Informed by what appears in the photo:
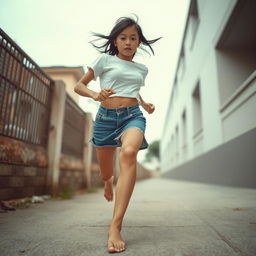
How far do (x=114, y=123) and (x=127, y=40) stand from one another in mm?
704

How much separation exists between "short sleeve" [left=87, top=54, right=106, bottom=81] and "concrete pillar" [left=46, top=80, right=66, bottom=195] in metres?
2.44

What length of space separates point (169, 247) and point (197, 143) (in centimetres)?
962

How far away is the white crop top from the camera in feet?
6.51

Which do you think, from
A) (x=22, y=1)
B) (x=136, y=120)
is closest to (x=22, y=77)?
(x=22, y=1)

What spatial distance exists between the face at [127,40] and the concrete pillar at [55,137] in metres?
2.57

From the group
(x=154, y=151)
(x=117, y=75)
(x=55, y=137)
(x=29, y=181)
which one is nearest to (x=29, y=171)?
(x=29, y=181)

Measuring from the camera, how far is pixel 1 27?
8.94ft

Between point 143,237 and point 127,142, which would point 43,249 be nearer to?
point 143,237

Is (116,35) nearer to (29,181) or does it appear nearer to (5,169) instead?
(5,169)

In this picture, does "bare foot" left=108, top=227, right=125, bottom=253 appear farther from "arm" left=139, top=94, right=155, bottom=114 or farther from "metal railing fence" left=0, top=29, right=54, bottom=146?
"metal railing fence" left=0, top=29, right=54, bottom=146

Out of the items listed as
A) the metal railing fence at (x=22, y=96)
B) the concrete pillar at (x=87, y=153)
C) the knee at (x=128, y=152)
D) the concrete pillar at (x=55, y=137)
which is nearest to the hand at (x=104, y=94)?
the knee at (x=128, y=152)

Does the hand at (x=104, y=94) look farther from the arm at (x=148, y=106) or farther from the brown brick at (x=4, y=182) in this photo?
the brown brick at (x=4, y=182)

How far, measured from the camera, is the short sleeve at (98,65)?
6.52 feet

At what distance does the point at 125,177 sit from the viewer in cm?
162
